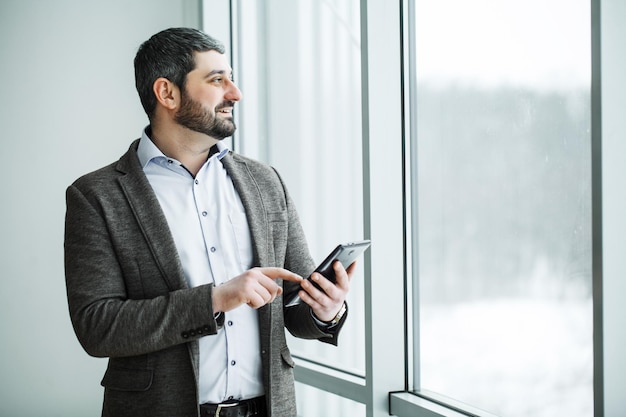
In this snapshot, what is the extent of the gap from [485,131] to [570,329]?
70 cm

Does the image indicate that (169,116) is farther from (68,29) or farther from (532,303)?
(68,29)

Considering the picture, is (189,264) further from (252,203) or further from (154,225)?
(252,203)

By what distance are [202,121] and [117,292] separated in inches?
20.7

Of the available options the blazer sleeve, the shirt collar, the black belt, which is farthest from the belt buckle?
the shirt collar

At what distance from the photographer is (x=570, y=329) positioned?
184cm

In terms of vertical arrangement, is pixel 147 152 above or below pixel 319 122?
below

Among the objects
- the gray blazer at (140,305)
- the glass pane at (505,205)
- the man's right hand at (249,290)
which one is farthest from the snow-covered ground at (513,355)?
the man's right hand at (249,290)

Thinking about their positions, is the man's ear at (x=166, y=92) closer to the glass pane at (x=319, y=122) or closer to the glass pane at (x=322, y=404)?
the glass pane at (x=319, y=122)

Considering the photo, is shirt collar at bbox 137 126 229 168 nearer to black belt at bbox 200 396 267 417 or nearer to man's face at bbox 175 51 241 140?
man's face at bbox 175 51 241 140

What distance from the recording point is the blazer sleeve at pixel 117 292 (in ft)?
5.18

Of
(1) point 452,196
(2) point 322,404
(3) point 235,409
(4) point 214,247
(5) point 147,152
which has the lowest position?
(2) point 322,404

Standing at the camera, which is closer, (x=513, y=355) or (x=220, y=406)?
(x=220, y=406)

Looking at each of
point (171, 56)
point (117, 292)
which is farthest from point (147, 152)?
point (117, 292)

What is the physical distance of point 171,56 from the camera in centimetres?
190
